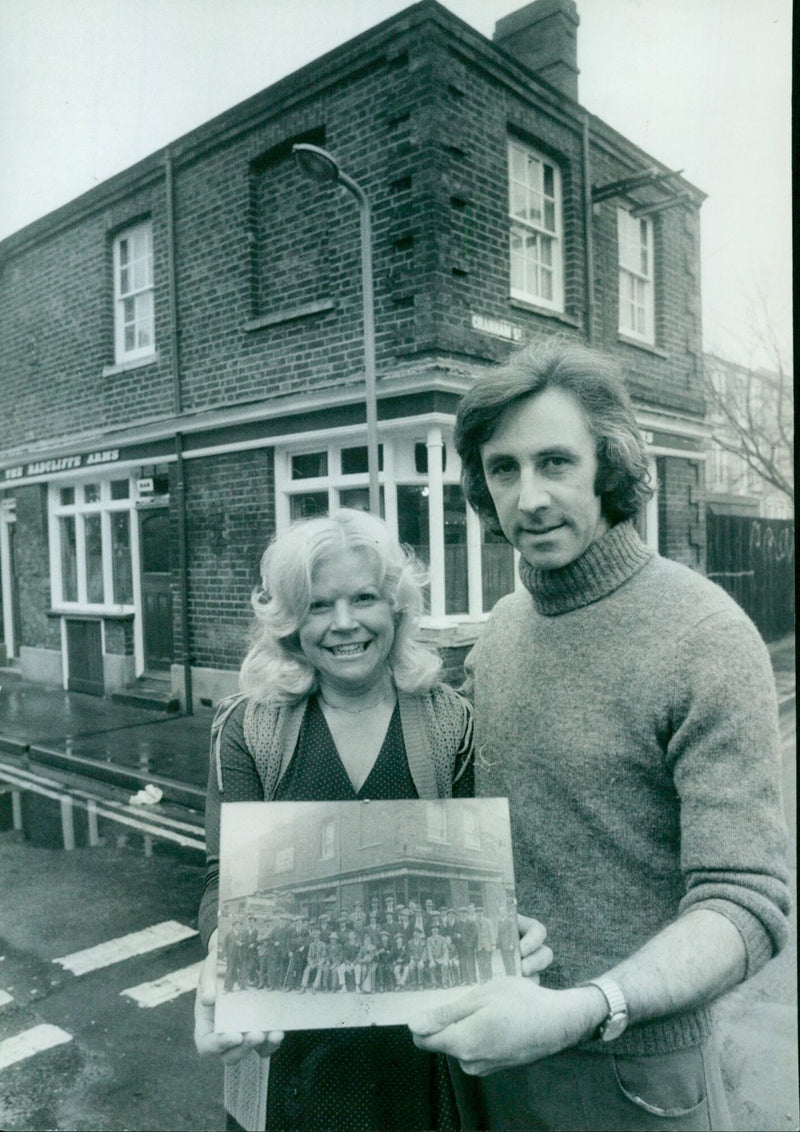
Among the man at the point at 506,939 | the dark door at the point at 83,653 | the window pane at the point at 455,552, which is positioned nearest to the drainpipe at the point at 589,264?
the window pane at the point at 455,552

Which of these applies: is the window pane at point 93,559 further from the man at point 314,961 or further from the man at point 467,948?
the man at point 467,948

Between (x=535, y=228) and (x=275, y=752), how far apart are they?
5.71 feet

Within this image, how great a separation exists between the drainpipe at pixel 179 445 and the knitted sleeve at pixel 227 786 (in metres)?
1.47

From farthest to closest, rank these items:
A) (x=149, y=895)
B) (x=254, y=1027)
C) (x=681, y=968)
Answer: (x=149, y=895) → (x=254, y=1027) → (x=681, y=968)

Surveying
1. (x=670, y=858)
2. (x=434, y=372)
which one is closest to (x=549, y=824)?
(x=670, y=858)

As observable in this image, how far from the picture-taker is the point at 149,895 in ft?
12.4

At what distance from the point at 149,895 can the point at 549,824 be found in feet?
10.7

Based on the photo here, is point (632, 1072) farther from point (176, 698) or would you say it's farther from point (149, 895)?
point (149, 895)

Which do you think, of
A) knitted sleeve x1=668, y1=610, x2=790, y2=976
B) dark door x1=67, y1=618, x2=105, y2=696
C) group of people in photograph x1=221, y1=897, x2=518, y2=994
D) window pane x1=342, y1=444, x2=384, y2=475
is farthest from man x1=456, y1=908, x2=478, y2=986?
dark door x1=67, y1=618, x2=105, y2=696

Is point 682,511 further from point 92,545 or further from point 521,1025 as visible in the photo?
point 92,545

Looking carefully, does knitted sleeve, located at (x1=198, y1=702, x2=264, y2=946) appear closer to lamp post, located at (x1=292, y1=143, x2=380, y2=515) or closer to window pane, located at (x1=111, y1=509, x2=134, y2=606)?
lamp post, located at (x1=292, y1=143, x2=380, y2=515)

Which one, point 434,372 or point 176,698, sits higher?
point 434,372

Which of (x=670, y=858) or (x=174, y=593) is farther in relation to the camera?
(x=174, y=593)

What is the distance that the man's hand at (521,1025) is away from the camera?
35.2 inches
